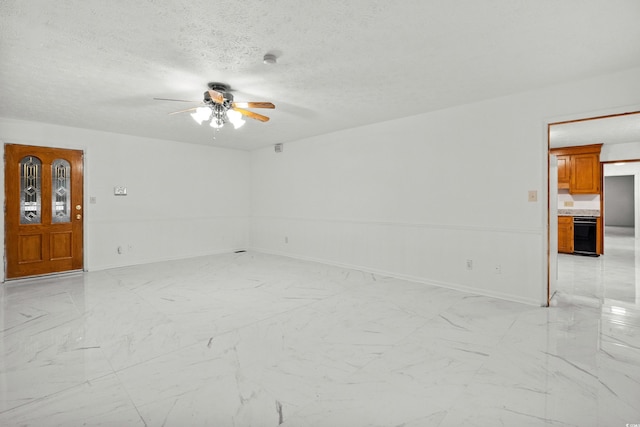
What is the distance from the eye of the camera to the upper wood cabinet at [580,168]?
688 centimetres

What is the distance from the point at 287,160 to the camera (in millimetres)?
6656

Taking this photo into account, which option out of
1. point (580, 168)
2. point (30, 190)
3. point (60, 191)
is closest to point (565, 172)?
point (580, 168)

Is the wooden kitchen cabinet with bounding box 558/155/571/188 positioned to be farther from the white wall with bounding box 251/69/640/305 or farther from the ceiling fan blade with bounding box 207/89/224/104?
the ceiling fan blade with bounding box 207/89/224/104

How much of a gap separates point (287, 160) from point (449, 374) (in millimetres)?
5236

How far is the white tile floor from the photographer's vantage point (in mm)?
1803

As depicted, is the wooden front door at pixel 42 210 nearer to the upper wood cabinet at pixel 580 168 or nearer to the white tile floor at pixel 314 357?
the white tile floor at pixel 314 357

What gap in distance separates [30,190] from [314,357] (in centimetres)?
530

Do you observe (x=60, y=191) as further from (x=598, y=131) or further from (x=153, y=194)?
(x=598, y=131)

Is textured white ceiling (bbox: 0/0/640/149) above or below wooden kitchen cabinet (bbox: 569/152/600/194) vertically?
above

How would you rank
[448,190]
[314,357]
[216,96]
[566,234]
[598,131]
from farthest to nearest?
[566,234], [598,131], [448,190], [216,96], [314,357]

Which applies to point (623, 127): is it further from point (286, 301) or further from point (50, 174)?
point (50, 174)

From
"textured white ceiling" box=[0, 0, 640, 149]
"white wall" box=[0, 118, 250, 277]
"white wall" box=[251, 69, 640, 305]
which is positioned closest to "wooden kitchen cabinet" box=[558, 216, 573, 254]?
"white wall" box=[251, 69, 640, 305]

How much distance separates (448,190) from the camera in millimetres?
4336

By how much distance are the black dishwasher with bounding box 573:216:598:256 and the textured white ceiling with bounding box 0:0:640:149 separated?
500cm
